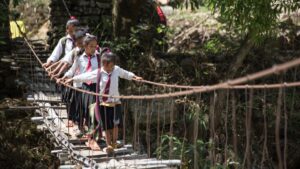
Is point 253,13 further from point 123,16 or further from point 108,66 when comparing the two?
point 108,66

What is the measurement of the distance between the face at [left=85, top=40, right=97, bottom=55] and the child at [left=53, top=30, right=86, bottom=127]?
0.21 meters

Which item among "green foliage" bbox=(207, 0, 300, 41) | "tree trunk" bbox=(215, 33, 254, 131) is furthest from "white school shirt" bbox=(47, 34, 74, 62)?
"tree trunk" bbox=(215, 33, 254, 131)

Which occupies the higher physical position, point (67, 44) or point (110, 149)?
point (67, 44)

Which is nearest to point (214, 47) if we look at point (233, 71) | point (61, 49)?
point (233, 71)

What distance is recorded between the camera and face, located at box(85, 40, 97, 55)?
440cm

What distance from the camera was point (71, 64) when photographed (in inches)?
187

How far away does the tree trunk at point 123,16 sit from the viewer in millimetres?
7320

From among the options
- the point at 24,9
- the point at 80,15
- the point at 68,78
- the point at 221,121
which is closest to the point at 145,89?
the point at 221,121

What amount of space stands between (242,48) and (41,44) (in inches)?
118

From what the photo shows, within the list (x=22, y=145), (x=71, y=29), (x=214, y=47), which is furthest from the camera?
(x=214, y=47)

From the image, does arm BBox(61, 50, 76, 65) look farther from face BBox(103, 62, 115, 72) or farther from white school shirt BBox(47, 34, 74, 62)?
face BBox(103, 62, 115, 72)

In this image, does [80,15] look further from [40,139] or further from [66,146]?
[66,146]

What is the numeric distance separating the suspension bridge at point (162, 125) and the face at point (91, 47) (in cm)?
30

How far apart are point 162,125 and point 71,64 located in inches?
96.5
